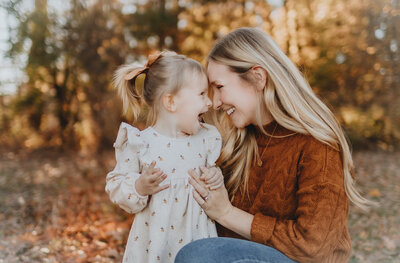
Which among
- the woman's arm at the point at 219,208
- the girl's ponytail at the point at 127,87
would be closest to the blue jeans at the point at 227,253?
the woman's arm at the point at 219,208

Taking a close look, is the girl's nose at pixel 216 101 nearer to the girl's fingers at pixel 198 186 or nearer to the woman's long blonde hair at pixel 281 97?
the woman's long blonde hair at pixel 281 97

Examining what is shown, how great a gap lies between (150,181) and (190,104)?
1.53 feet

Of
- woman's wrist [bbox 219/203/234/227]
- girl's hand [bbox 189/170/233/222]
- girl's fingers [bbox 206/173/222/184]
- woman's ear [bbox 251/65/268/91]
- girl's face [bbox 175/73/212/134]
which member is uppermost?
woman's ear [bbox 251/65/268/91]

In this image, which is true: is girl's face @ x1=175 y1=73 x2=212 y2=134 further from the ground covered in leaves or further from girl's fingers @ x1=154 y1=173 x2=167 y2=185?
the ground covered in leaves

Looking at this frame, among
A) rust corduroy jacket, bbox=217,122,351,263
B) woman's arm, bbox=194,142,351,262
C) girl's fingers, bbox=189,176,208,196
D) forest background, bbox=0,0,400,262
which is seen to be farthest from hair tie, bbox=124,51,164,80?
forest background, bbox=0,0,400,262

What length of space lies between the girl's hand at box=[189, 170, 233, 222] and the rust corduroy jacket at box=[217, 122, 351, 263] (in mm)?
168

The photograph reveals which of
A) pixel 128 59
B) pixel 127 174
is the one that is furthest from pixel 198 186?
pixel 128 59

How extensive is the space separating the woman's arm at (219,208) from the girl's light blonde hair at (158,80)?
17.0 inches

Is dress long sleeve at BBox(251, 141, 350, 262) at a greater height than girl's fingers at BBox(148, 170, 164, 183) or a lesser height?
lesser

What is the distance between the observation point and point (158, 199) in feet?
6.26

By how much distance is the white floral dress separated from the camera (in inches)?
74.0

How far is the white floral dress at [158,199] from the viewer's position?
188 cm

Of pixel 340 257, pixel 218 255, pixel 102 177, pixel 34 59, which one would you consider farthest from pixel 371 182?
pixel 34 59

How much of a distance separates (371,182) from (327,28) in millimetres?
3477
